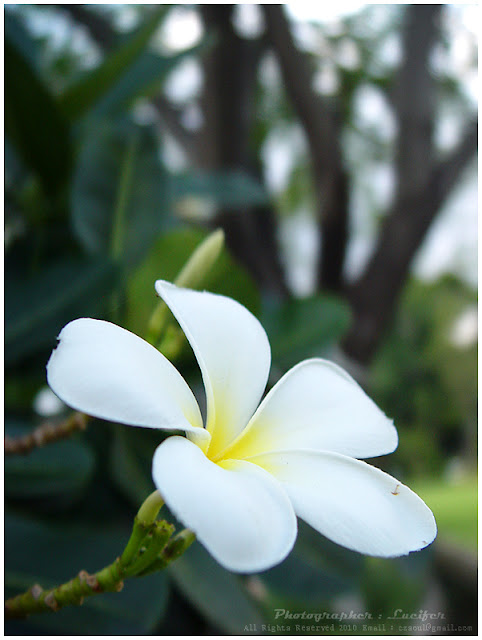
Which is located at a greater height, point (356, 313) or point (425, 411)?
point (356, 313)

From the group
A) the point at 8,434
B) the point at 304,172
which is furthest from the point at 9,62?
the point at 304,172

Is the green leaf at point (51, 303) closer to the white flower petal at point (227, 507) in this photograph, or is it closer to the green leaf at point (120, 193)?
the green leaf at point (120, 193)

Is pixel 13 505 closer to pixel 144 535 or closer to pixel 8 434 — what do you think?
pixel 8 434

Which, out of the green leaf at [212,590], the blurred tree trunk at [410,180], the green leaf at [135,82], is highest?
the green leaf at [135,82]

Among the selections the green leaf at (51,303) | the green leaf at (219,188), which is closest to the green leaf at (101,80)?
the green leaf at (219,188)

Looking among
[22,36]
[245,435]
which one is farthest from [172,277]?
[22,36]

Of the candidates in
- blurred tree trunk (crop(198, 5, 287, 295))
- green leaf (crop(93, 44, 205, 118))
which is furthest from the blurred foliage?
green leaf (crop(93, 44, 205, 118))

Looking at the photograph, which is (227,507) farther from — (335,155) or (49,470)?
(335,155)
